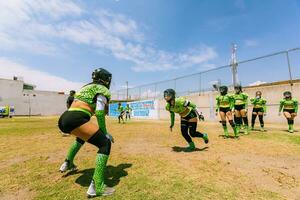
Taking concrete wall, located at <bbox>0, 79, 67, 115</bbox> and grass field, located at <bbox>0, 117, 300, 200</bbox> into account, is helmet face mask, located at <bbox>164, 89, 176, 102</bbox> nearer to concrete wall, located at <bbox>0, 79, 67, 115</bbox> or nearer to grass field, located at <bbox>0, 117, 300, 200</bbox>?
grass field, located at <bbox>0, 117, 300, 200</bbox>

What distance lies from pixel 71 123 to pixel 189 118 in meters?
3.98

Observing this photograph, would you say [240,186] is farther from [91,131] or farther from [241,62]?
[241,62]

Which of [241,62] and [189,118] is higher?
[241,62]

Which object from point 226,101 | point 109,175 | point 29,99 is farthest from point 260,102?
point 29,99

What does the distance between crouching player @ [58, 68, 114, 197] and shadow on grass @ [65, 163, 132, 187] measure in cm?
51

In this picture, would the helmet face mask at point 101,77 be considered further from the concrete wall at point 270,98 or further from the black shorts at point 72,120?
the concrete wall at point 270,98

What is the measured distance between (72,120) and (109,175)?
1.58m

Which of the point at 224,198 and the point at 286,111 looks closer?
the point at 224,198

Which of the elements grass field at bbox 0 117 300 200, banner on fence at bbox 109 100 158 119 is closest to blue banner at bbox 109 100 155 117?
banner on fence at bbox 109 100 158 119

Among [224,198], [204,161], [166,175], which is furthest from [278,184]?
[166,175]

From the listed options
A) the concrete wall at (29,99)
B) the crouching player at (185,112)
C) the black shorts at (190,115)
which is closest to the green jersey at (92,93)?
the crouching player at (185,112)

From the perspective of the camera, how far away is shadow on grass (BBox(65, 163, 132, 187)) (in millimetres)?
A: 3767

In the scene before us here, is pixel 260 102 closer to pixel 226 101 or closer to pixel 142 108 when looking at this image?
pixel 226 101

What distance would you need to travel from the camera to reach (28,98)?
53.5 metres
